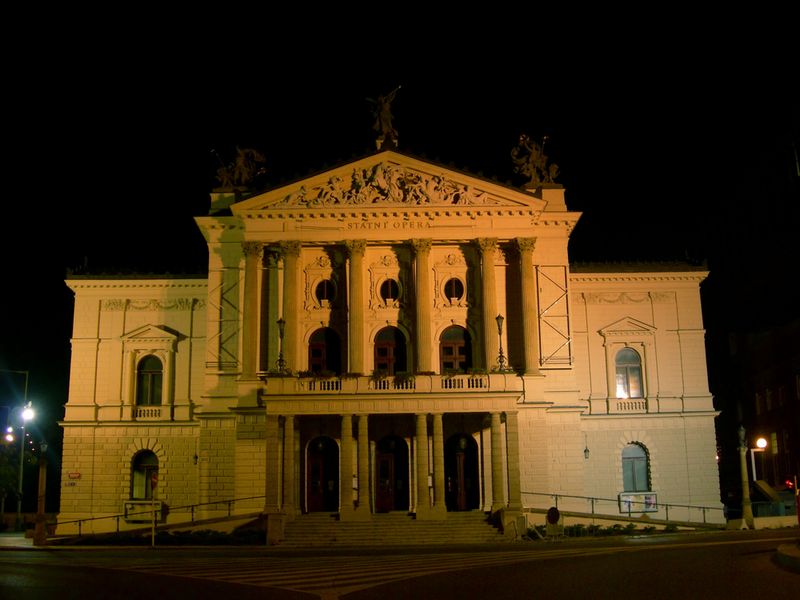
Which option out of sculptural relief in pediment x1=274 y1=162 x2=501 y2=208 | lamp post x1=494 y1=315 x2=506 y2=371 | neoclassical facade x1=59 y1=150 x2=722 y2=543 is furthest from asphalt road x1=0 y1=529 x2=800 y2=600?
sculptural relief in pediment x1=274 y1=162 x2=501 y2=208

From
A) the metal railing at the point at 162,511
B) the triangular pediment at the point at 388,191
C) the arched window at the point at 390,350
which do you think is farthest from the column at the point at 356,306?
the metal railing at the point at 162,511

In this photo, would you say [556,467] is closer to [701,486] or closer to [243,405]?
[701,486]

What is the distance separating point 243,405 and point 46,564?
18735mm

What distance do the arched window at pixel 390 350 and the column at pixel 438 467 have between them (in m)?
5.74

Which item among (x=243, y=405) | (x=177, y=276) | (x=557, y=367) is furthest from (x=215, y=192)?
(x=557, y=367)

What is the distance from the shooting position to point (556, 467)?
4731 centimetres

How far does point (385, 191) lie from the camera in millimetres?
49281

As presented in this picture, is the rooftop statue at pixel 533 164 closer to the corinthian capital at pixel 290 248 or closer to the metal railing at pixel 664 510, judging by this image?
the corinthian capital at pixel 290 248

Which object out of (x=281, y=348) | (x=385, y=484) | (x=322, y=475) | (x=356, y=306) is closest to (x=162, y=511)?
(x=322, y=475)

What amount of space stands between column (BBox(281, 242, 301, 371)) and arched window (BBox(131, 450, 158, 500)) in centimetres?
1141

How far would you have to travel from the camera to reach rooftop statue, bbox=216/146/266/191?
51.9 metres

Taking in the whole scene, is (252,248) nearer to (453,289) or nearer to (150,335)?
(150,335)

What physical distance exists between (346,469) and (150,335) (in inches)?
655

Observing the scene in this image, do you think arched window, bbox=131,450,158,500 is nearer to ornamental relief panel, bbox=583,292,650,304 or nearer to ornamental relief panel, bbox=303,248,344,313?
ornamental relief panel, bbox=303,248,344,313
